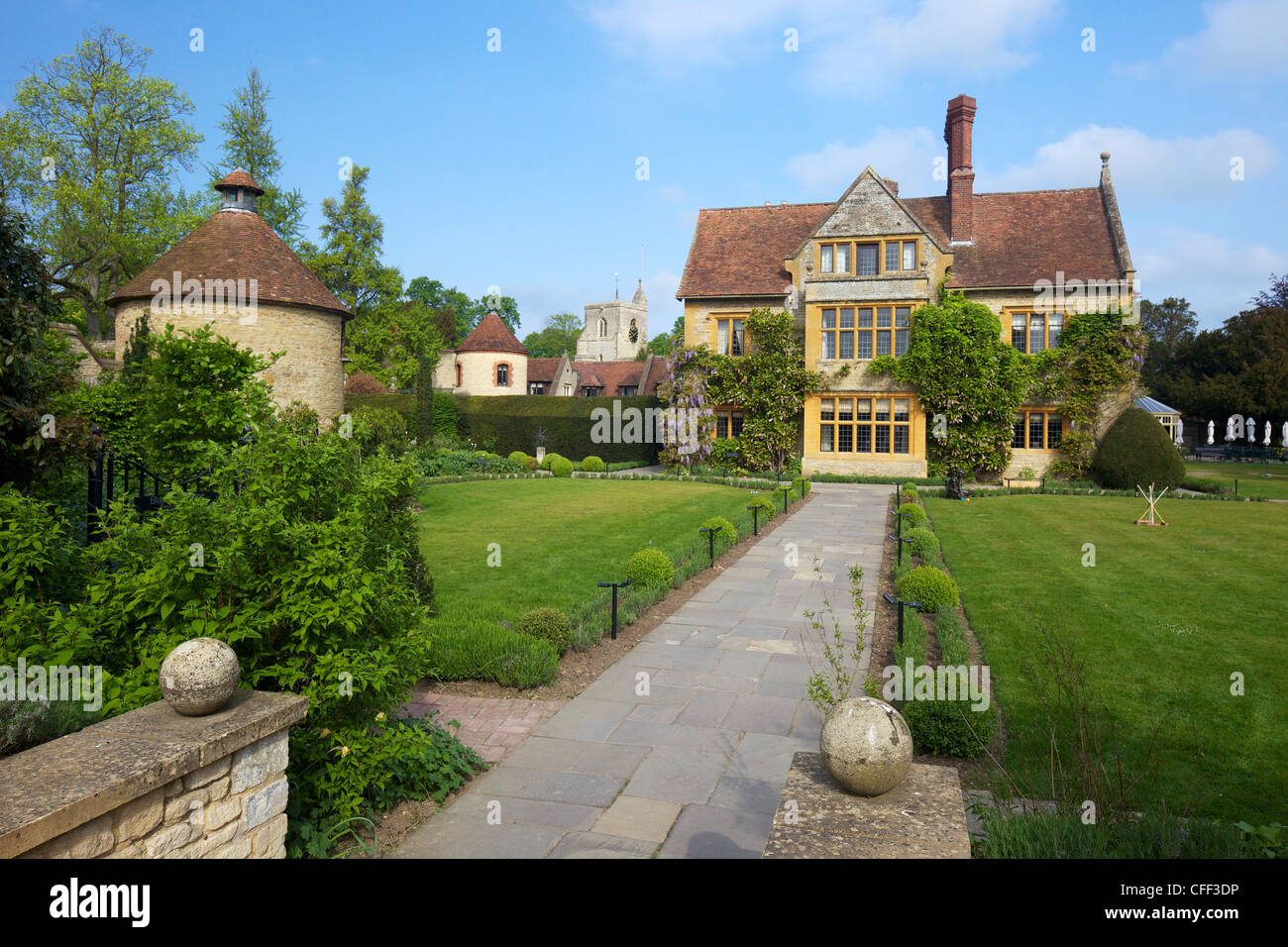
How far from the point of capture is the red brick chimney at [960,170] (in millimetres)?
28438

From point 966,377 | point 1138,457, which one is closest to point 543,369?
point 966,377

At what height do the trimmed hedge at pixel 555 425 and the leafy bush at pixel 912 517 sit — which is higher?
the trimmed hedge at pixel 555 425

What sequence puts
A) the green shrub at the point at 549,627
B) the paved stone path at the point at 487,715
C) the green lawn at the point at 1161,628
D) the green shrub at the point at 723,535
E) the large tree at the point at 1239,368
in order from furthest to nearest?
the large tree at the point at 1239,368 < the green shrub at the point at 723,535 < the green shrub at the point at 549,627 < the paved stone path at the point at 487,715 < the green lawn at the point at 1161,628

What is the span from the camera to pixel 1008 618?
10.2 metres

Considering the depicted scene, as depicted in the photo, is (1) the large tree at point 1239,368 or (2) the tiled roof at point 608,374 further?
(2) the tiled roof at point 608,374

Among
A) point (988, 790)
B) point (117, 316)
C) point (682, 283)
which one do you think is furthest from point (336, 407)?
point (988, 790)

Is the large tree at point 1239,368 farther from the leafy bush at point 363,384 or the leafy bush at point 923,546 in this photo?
the leafy bush at point 363,384

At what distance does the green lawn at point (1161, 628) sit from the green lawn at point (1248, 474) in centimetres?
881

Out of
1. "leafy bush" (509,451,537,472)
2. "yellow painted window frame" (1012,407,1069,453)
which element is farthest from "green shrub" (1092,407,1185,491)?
"leafy bush" (509,451,537,472)

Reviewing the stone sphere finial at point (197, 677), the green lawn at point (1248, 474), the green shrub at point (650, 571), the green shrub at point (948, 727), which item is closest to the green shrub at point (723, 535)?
the green shrub at point (650, 571)

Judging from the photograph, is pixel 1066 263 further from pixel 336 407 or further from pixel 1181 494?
pixel 336 407

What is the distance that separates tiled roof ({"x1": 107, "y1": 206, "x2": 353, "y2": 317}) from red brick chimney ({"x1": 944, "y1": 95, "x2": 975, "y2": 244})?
2222 centimetres

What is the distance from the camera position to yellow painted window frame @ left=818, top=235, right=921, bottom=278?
28.3m

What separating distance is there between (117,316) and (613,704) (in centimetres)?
2336
